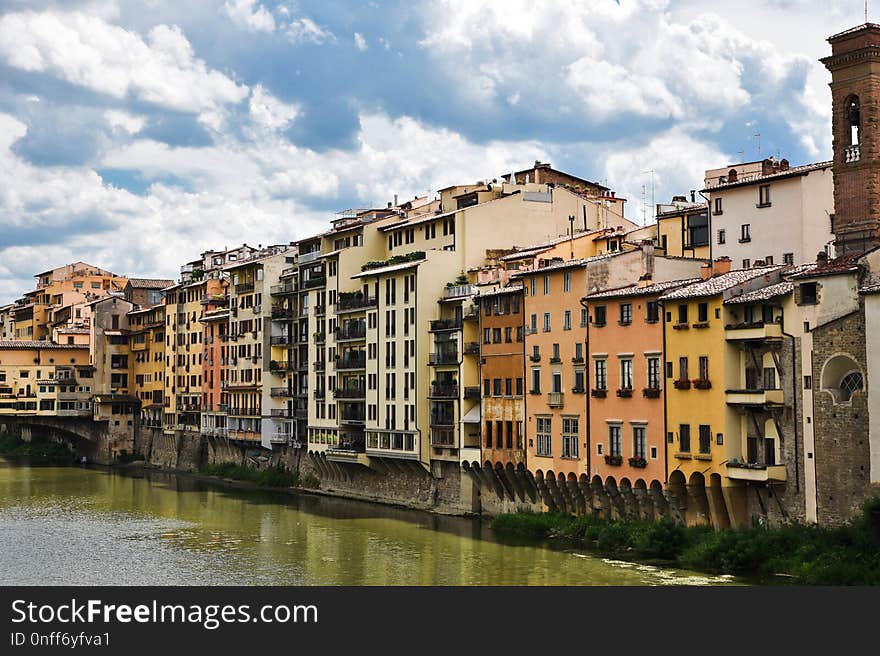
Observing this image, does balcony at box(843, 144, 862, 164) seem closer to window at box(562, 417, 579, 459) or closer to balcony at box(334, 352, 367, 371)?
window at box(562, 417, 579, 459)

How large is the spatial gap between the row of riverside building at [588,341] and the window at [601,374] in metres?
0.09

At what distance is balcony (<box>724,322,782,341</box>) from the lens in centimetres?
4162

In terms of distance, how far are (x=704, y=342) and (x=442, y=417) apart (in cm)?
1860

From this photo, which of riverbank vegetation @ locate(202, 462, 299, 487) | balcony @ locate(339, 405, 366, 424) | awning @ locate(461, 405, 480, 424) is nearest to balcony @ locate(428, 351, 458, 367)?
awning @ locate(461, 405, 480, 424)

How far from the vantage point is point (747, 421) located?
42.8 meters

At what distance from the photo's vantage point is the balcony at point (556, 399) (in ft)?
169

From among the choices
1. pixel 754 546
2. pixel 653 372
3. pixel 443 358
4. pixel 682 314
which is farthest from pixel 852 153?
pixel 443 358

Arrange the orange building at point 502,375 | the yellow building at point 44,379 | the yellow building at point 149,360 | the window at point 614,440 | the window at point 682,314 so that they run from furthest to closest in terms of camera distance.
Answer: the yellow building at point 44,379 → the yellow building at point 149,360 → the orange building at point 502,375 → the window at point 614,440 → the window at point 682,314

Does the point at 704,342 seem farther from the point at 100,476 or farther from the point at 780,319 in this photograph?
the point at 100,476

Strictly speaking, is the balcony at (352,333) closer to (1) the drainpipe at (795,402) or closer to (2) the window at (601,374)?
(2) the window at (601,374)

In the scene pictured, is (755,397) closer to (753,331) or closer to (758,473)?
(753,331)

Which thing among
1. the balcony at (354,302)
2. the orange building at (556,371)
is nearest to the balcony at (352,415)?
the balcony at (354,302)

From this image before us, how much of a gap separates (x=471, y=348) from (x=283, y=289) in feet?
76.7
